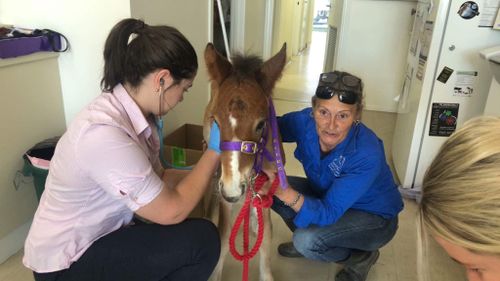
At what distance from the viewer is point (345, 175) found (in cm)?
142

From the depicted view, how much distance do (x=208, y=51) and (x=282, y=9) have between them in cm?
512

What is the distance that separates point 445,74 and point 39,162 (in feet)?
7.18

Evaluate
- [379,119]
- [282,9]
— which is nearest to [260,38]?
[282,9]

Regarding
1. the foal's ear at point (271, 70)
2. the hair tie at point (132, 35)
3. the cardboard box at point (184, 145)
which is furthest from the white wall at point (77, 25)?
the foal's ear at point (271, 70)

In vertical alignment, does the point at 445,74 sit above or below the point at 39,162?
above

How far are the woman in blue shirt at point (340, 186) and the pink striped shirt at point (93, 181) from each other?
515mm

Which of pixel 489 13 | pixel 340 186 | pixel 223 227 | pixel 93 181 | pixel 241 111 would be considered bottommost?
pixel 223 227

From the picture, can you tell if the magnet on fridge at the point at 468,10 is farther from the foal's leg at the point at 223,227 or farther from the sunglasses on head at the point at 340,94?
the foal's leg at the point at 223,227

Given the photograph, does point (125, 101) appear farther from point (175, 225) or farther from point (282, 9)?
point (282, 9)

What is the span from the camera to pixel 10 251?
185 centimetres

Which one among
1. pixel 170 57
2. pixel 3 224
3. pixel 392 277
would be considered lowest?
pixel 392 277

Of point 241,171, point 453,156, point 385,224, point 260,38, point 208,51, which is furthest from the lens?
point 260,38

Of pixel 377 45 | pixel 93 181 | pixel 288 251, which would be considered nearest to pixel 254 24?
pixel 377 45

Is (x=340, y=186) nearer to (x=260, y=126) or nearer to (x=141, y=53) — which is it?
(x=260, y=126)
